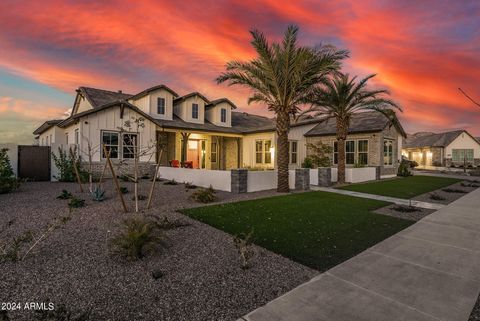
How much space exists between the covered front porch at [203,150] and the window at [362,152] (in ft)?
36.1

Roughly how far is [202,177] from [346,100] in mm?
11181

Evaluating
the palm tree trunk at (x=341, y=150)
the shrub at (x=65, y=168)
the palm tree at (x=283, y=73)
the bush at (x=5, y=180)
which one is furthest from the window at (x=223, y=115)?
the bush at (x=5, y=180)

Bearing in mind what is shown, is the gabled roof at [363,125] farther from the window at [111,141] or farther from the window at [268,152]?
the window at [111,141]

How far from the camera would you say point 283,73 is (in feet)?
38.1

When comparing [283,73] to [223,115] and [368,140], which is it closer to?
[223,115]

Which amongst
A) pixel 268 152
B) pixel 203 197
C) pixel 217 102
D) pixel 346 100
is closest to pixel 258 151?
pixel 268 152

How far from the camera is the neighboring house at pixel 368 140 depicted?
66.8 ft

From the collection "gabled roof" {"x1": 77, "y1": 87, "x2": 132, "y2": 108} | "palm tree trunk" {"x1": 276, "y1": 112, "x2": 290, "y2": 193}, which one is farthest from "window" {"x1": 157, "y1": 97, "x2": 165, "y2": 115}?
"palm tree trunk" {"x1": 276, "y1": 112, "x2": 290, "y2": 193}

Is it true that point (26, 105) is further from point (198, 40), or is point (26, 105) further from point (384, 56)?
point (384, 56)

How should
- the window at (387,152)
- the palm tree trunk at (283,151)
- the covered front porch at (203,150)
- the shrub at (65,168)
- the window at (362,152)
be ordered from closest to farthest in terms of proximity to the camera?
the palm tree trunk at (283,151), the shrub at (65,168), the covered front porch at (203,150), the window at (362,152), the window at (387,152)

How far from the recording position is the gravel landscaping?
300 centimetres

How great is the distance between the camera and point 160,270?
154 inches

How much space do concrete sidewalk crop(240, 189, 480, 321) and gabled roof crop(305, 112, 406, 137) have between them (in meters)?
16.6

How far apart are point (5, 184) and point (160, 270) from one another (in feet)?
35.0
